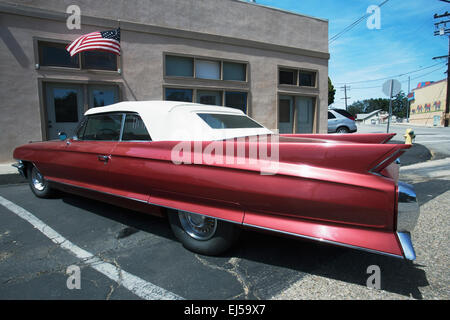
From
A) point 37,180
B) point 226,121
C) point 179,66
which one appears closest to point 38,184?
point 37,180

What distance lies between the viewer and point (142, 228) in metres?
3.41

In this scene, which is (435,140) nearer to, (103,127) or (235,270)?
(235,270)

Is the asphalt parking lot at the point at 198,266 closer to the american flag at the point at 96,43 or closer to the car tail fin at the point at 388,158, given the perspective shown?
the car tail fin at the point at 388,158

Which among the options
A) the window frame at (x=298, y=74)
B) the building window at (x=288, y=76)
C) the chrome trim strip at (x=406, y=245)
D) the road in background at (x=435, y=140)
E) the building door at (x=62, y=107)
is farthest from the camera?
the building window at (x=288, y=76)

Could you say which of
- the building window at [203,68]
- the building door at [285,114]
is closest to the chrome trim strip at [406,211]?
the building window at [203,68]

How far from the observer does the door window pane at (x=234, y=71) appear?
411 inches

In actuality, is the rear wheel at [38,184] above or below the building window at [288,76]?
below

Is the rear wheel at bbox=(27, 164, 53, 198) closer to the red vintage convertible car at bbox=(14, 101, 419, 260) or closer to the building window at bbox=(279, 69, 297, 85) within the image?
the red vintage convertible car at bbox=(14, 101, 419, 260)

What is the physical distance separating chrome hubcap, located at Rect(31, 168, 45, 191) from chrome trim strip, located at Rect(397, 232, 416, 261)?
507 cm

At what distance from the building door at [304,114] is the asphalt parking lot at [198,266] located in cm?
892

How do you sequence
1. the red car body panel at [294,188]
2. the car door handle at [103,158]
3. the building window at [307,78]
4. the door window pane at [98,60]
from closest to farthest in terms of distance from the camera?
the red car body panel at [294,188] → the car door handle at [103,158] → the door window pane at [98,60] → the building window at [307,78]

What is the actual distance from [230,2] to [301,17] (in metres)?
3.40

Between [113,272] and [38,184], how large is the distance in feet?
10.8

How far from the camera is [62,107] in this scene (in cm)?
838
